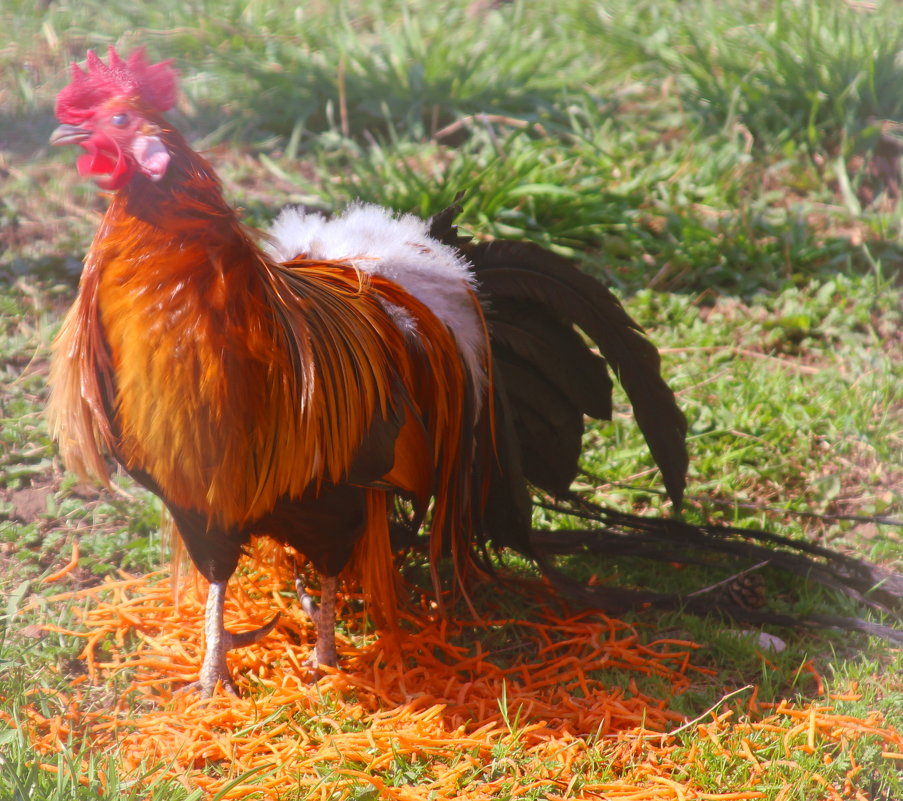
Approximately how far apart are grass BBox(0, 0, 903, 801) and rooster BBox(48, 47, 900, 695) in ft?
1.69

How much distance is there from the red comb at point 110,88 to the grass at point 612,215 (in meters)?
1.54

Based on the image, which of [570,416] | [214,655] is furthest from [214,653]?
[570,416]

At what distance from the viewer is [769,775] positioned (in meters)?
2.55

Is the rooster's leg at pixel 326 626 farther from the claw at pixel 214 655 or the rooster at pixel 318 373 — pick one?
the claw at pixel 214 655

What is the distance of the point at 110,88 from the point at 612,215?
3.04m

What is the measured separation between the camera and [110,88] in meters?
2.32

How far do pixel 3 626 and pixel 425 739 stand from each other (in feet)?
4.46

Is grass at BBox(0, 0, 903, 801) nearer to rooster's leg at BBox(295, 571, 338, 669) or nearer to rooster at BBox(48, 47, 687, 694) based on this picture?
rooster's leg at BBox(295, 571, 338, 669)

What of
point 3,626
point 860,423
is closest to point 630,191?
point 860,423

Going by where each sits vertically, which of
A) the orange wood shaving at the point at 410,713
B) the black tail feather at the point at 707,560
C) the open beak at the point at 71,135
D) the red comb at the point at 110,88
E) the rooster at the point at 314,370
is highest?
→ the red comb at the point at 110,88

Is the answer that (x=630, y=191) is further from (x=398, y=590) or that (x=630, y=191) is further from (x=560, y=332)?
(x=398, y=590)

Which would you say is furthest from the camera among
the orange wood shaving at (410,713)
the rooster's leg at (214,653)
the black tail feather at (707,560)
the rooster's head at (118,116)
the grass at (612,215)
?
the black tail feather at (707,560)

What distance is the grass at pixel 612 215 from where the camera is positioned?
9.69 feet

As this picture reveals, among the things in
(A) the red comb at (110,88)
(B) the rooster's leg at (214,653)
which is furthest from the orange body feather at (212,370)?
(B) the rooster's leg at (214,653)
